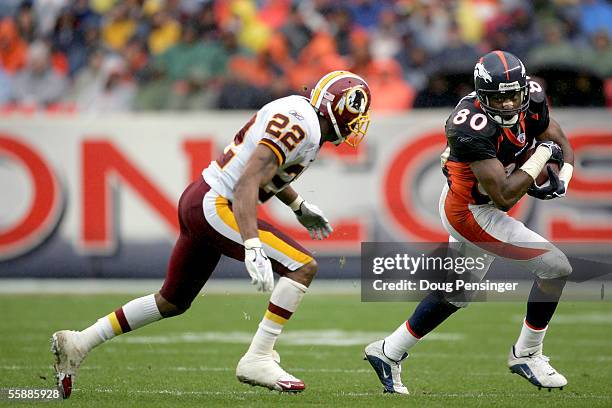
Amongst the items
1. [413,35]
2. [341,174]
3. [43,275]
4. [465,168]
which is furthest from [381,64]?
[465,168]

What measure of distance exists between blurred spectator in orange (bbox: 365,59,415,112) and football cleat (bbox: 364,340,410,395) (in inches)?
245

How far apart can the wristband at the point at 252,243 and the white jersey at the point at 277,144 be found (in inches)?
15.1

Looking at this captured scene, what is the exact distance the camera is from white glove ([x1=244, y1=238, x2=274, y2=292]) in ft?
16.8

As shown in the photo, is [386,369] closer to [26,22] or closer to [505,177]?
[505,177]

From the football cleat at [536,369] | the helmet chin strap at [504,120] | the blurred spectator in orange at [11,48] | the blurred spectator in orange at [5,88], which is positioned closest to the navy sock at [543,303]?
the football cleat at [536,369]

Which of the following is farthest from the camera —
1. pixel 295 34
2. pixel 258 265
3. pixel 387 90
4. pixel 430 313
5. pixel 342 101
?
pixel 295 34

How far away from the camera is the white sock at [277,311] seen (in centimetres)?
541

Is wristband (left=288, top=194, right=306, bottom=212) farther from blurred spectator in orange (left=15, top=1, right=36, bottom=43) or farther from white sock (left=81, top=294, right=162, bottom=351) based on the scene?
blurred spectator in orange (left=15, top=1, right=36, bottom=43)

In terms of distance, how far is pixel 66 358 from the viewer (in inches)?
220

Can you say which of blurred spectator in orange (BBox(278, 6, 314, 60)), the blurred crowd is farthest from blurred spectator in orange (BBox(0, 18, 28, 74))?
blurred spectator in orange (BBox(278, 6, 314, 60))

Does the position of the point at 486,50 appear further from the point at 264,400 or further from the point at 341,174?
the point at 264,400

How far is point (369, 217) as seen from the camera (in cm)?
1148

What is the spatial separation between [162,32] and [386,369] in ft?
26.7

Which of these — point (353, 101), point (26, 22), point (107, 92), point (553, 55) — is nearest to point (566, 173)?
point (353, 101)
